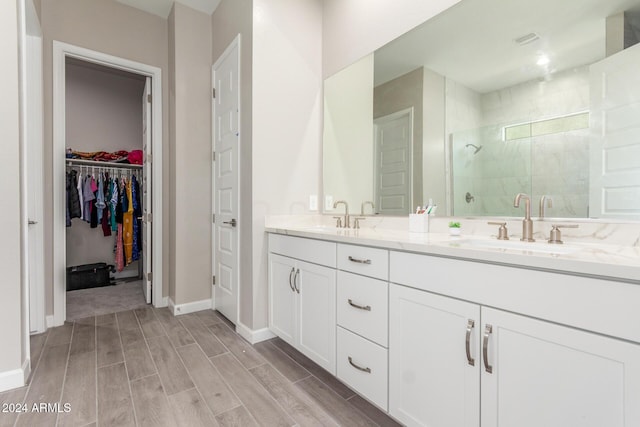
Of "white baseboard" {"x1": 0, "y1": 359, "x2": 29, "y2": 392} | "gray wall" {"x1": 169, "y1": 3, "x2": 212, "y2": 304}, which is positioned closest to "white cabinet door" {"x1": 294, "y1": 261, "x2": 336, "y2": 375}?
"gray wall" {"x1": 169, "y1": 3, "x2": 212, "y2": 304}

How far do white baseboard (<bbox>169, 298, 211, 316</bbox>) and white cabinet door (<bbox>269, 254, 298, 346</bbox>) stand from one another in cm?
105

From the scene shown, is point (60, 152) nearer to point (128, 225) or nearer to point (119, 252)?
point (128, 225)

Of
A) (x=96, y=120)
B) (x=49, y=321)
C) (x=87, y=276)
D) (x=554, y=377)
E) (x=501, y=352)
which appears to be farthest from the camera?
(x=96, y=120)

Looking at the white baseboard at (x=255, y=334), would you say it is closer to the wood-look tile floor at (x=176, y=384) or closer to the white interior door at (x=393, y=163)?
the wood-look tile floor at (x=176, y=384)

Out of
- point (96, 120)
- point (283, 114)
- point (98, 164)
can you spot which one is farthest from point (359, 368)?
point (96, 120)

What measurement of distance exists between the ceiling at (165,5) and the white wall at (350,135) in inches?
56.6

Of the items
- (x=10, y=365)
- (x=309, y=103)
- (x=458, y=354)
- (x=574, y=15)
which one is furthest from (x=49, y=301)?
(x=574, y=15)

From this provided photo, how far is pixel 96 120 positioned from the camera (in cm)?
418

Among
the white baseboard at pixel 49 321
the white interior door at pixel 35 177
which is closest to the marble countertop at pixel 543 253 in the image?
the white interior door at pixel 35 177

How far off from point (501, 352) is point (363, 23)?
7.30 ft

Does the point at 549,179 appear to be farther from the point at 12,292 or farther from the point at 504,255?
the point at 12,292

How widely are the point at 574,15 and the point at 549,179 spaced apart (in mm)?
691

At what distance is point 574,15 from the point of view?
4.21ft

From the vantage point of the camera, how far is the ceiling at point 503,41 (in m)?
Result: 1.26
